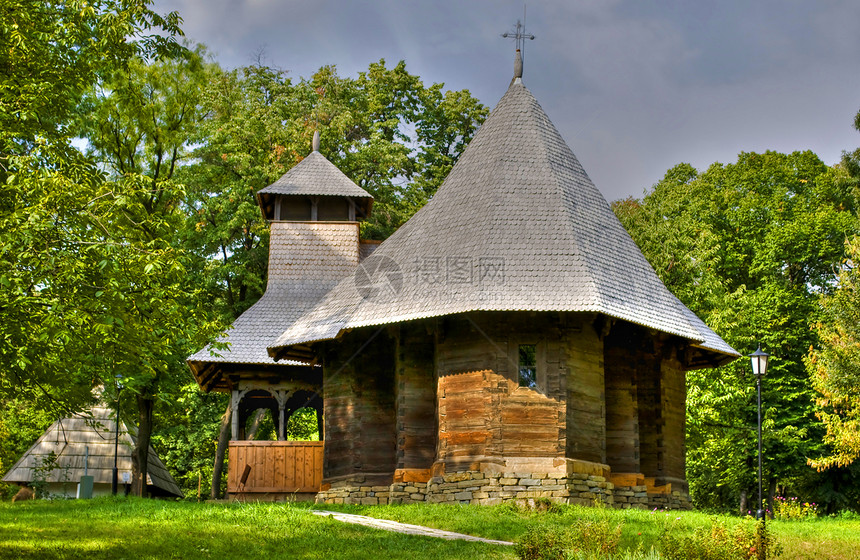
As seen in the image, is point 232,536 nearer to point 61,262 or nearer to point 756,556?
point 61,262

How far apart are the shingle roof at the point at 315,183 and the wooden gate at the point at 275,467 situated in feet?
25.2

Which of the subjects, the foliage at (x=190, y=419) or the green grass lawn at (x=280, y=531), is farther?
the foliage at (x=190, y=419)

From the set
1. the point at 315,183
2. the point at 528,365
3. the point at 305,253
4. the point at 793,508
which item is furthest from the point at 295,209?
the point at 793,508

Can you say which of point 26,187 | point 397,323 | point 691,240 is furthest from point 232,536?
point 691,240

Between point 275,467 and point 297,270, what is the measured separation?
6190mm

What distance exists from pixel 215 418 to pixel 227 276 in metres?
4.65

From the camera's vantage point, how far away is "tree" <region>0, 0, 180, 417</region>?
1151 centimetres

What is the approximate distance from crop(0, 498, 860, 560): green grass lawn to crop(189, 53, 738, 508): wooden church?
2.55 m

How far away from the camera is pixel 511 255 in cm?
2044

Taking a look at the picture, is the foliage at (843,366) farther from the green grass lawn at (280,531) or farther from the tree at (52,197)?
the tree at (52,197)

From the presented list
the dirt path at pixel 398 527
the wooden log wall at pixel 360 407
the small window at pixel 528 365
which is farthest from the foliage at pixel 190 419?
the dirt path at pixel 398 527

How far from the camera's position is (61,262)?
11539 mm

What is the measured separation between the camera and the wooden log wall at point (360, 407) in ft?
75.2

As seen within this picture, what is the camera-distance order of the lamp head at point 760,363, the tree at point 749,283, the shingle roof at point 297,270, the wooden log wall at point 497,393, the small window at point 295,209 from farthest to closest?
the tree at point 749,283
the small window at point 295,209
the shingle roof at point 297,270
the wooden log wall at point 497,393
the lamp head at point 760,363
